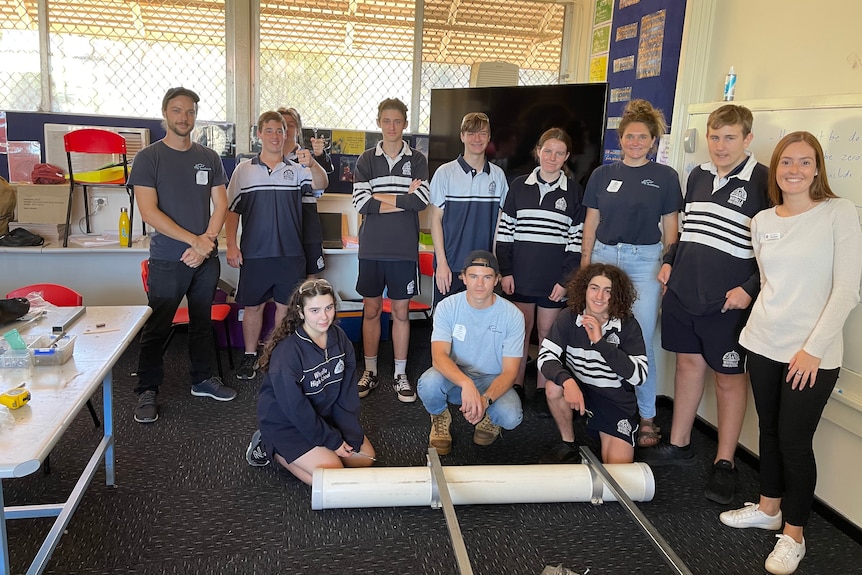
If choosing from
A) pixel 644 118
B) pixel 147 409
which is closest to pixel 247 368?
pixel 147 409

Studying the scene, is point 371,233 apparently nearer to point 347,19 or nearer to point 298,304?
point 298,304

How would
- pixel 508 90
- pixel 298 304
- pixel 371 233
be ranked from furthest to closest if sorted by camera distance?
1. pixel 508 90
2. pixel 371 233
3. pixel 298 304

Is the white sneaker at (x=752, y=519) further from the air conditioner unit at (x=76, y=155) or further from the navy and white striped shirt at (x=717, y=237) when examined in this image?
the air conditioner unit at (x=76, y=155)

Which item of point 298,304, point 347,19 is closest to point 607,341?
point 298,304

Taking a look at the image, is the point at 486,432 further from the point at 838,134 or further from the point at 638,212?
the point at 838,134

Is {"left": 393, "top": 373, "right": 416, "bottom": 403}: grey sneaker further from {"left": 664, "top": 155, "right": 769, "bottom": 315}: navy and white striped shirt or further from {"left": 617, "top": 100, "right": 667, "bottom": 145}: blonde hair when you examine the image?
{"left": 617, "top": 100, "right": 667, "bottom": 145}: blonde hair

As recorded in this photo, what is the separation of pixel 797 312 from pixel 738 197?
547 millimetres

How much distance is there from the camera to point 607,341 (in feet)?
8.40

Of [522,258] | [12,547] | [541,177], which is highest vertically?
[541,177]

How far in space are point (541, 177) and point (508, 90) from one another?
133cm

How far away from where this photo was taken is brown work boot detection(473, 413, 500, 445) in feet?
9.33

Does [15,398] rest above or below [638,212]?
below

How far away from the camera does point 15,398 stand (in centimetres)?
154

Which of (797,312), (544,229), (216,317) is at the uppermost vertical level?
(544,229)
